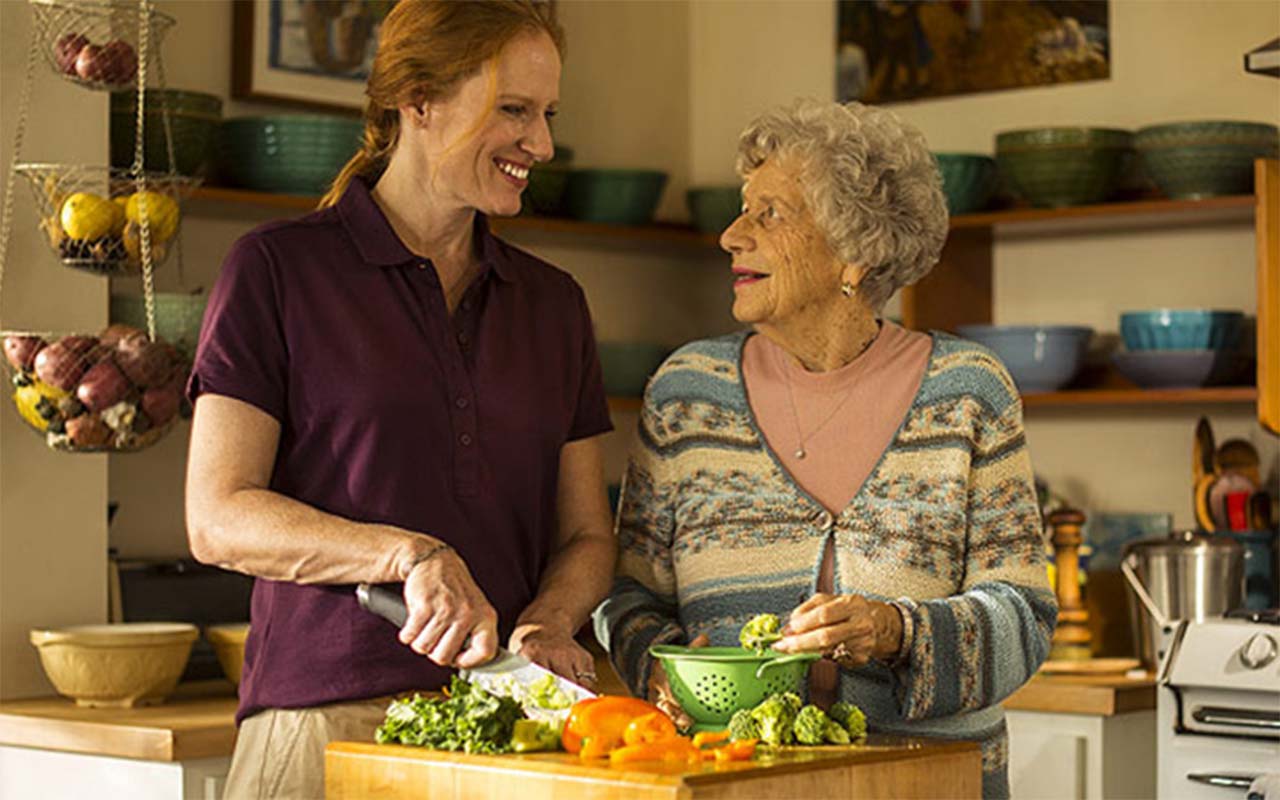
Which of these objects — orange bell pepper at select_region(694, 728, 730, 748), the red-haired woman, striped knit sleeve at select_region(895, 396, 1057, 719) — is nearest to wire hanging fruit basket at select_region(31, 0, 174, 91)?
the red-haired woman

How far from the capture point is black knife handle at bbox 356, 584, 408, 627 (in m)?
2.06

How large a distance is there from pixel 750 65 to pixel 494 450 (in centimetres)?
301

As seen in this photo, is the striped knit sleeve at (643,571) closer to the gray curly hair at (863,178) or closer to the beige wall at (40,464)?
the gray curly hair at (863,178)

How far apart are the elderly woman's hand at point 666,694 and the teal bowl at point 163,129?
5.66 feet

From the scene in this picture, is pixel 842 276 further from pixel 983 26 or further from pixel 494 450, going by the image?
pixel 983 26

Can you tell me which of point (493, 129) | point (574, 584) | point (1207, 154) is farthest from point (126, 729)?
point (1207, 154)

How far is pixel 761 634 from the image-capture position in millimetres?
2090

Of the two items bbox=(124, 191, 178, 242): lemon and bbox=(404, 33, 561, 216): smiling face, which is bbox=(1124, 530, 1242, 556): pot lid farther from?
bbox=(404, 33, 561, 216): smiling face

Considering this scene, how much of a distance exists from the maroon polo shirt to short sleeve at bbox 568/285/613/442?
0.10 meters

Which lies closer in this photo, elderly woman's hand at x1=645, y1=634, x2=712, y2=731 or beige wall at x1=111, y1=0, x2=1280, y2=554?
elderly woman's hand at x1=645, y1=634, x2=712, y2=731

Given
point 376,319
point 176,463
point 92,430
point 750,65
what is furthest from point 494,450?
point 750,65

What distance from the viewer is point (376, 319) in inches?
86.1

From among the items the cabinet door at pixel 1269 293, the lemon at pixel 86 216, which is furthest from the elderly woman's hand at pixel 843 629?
the cabinet door at pixel 1269 293

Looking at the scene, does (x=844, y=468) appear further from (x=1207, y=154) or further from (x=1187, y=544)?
(x=1207, y=154)
